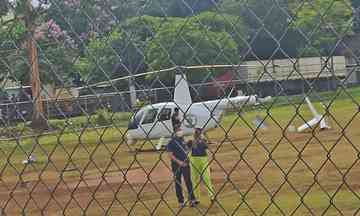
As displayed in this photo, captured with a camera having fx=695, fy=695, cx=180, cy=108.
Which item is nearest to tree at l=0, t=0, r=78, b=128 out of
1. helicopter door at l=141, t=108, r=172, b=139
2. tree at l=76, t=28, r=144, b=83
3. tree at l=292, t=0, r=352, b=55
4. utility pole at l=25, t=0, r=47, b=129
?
utility pole at l=25, t=0, r=47, b=129

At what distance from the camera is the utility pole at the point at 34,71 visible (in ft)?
10.0

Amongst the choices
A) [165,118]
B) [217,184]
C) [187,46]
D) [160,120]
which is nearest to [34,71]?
[187,46]

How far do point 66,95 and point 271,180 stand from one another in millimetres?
9033

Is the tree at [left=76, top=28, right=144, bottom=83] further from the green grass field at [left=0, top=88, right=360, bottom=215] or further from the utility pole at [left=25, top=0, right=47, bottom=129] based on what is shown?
the green grass field at [left=0, top=88, right=360, bottom=215]

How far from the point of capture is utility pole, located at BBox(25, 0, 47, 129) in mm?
3061

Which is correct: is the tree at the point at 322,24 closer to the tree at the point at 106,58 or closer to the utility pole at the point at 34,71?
the tree at the point at 106,58

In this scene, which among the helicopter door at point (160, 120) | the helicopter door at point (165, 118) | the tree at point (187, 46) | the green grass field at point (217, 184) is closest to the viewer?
the tree at point (187, 46)

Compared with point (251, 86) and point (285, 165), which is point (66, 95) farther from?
point (285, 165)

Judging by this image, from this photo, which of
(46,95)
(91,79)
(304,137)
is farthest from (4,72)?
(304,137)

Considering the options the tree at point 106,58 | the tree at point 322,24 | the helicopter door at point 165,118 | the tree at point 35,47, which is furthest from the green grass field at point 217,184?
the tree at point 35,47

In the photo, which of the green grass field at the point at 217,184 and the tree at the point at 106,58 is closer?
the tree at the point at 106,58

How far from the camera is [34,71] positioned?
3.12 metres

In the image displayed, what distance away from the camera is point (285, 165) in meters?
14.4

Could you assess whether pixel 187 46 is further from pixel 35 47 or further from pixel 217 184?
pixel 217 184
